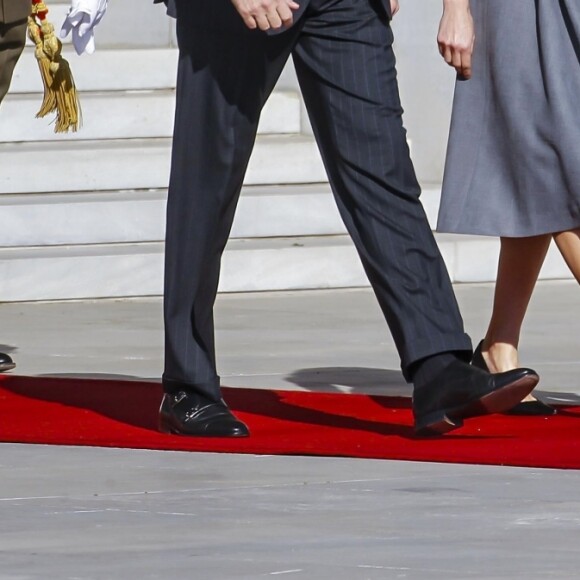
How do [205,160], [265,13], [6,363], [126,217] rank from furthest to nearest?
[126,217] < [6,363] < [205,160] < [265,13]

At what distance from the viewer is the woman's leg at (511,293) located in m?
5.09

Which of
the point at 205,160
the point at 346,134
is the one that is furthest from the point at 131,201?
the point at 346,134

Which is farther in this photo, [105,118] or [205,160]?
[105,118]

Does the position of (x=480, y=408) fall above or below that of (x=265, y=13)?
below

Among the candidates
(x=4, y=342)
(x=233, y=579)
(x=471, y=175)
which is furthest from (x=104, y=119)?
(x=233, y=579)

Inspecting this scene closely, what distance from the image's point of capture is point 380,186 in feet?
14.8

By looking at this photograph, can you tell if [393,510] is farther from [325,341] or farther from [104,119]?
[104,119]

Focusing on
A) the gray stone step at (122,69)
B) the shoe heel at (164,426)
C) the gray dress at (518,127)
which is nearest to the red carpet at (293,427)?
the shoe heel at (164,426)

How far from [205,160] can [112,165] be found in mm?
3841

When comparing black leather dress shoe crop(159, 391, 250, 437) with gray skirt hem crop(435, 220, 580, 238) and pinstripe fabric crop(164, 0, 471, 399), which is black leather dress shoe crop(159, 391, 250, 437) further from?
gray skirt hem crop(435, 220, 580, 238)

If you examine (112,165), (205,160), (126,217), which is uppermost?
(205,160)

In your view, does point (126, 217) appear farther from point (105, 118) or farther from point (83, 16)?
point (83, 16)

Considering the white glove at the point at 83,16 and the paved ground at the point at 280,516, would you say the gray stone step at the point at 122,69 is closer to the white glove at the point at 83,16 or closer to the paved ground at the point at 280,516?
the paved ground at the point at 280,516

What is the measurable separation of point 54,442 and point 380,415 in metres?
0.77
